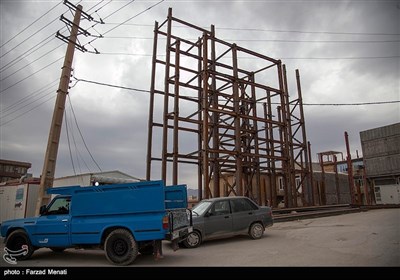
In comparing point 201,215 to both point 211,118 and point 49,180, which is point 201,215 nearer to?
point 49,180

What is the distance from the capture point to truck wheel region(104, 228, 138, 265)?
7.07 metres

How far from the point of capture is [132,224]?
7.18 m

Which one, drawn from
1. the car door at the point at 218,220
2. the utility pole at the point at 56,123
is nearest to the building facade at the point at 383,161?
the car door at the point at 218,220

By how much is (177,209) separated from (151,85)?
36.3ft

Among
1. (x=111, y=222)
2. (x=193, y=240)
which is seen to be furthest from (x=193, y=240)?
(x=111, y=222)

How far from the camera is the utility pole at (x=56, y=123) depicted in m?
12.3

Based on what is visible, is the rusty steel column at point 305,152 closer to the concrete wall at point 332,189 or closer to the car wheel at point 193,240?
the concrete wall at point 332,189

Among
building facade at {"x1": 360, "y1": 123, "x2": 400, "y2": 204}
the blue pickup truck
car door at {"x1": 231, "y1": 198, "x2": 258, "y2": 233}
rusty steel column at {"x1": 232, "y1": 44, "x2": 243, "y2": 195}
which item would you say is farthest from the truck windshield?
building facade at {"x1": 360, "y1": 123, "x2": 400, "y2": 204}

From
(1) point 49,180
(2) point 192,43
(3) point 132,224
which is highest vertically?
(2) point 192,43

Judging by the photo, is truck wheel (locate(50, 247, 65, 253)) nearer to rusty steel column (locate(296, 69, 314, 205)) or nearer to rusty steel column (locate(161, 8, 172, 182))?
rusty steel column (locate(161, 8, 172, 182))

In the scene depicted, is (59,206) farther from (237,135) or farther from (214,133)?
(214,133)

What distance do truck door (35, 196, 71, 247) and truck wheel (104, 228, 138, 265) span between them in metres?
1.31

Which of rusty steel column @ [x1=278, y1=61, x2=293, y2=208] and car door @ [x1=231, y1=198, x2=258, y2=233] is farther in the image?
rusty steel column @ [x1=278, y1=61, x2=293, y2=208]
